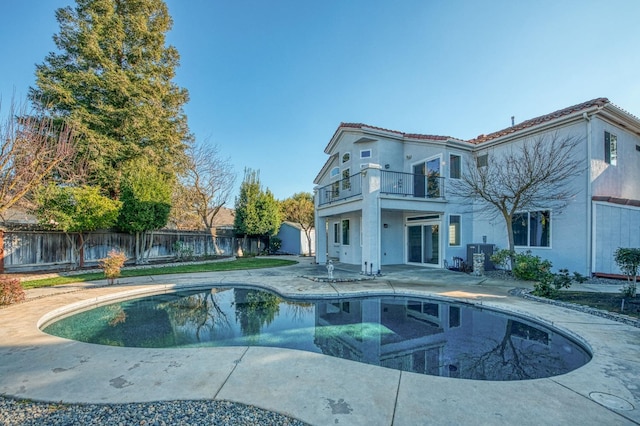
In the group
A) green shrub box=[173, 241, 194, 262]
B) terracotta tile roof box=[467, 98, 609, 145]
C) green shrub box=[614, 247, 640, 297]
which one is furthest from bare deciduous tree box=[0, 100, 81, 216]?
terracotta tile roof box=[467, 98, 609, 145]

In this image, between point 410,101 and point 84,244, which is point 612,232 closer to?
point 410,101

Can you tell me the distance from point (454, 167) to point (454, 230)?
2.93 meters

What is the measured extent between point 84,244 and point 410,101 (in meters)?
17.1

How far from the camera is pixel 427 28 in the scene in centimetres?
1091

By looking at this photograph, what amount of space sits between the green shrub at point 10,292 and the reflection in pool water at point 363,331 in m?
1.68

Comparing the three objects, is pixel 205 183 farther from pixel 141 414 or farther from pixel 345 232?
pixel 141 414

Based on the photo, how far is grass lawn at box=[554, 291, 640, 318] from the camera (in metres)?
6.25

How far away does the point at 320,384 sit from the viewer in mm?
3338

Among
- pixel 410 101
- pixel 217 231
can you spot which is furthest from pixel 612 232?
pixel 217 231

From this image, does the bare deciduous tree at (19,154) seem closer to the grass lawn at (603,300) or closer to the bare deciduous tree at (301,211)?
the grass lawn at (603,300)

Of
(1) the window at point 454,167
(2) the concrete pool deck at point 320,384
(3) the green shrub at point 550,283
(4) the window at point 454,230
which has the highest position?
(1) the window at point 454,167

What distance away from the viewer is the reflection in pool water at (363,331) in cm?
448

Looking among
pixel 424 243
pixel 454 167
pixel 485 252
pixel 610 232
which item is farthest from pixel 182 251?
pixel 610 232

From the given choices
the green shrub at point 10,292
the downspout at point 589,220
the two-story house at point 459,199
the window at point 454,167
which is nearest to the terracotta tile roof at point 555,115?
the two-story house at point 459,199
